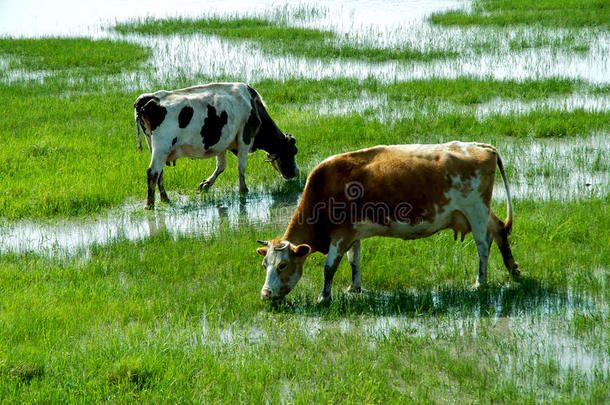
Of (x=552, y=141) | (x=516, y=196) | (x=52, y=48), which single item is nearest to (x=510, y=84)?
(x=552, y=141)

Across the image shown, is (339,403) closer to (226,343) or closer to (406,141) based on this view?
(226,343)

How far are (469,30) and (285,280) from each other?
16.3 meters

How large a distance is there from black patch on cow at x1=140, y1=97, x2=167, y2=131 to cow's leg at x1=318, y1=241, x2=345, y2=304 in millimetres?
4082

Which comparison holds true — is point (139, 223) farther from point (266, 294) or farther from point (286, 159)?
point (266, 294)

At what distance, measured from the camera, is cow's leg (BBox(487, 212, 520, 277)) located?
25.0ft

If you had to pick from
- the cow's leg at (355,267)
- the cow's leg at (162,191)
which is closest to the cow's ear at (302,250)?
the cow's leg at (355,267)

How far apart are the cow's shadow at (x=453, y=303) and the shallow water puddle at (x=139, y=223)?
2.88 metres

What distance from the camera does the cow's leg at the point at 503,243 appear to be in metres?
7.61

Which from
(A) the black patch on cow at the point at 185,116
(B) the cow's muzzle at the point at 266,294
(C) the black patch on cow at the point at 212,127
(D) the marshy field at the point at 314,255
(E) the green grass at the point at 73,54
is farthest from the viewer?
(E) the green grass at the point at 73,54

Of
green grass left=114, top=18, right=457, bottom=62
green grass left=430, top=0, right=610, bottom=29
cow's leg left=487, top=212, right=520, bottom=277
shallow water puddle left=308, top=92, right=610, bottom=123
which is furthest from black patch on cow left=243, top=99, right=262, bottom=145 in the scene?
green grass left=430, top=0, right=610, bottom=29

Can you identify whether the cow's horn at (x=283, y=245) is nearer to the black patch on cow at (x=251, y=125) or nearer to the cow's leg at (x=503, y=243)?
the cow's leg at (x=503, y=243)

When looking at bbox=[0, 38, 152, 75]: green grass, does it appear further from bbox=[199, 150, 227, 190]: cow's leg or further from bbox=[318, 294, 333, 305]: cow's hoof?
bbox=[318, 294, 333, 305]: cow's hoof

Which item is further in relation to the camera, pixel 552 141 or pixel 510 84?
pixel 510 84

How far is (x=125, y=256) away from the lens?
8820mm
